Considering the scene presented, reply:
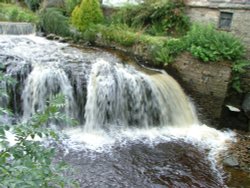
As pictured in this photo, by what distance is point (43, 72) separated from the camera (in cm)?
859

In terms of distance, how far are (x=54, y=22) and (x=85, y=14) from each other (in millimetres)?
1335

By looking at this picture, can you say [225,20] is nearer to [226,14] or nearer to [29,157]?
[226,14]

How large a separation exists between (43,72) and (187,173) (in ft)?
14.4

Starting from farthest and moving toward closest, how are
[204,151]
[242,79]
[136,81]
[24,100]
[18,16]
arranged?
1. [18,16]
2. [242,79]
3. [136,81]
4. [24,100]
5. [204,151]

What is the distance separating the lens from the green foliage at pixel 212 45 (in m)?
9.60

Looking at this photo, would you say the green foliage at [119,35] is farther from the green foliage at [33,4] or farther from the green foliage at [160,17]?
the green foliage at [33,4]

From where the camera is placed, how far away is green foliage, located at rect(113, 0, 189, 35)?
12.0 metres

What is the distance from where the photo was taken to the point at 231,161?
7.40 m

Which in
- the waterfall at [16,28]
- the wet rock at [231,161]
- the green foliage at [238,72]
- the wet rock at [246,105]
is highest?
the waterfall at [16,28]

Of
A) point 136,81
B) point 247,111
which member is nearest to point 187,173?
point 136,81

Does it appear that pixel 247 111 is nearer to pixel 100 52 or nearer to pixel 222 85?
pixel 222 85

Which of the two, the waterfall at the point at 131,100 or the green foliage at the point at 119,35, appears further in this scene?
the green foliage at the point at 119,35

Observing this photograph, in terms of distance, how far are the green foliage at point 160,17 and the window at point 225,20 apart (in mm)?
1317

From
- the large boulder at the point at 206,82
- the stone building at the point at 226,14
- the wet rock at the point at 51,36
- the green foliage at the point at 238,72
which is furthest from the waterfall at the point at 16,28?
the green foliage at the point at 238,72
